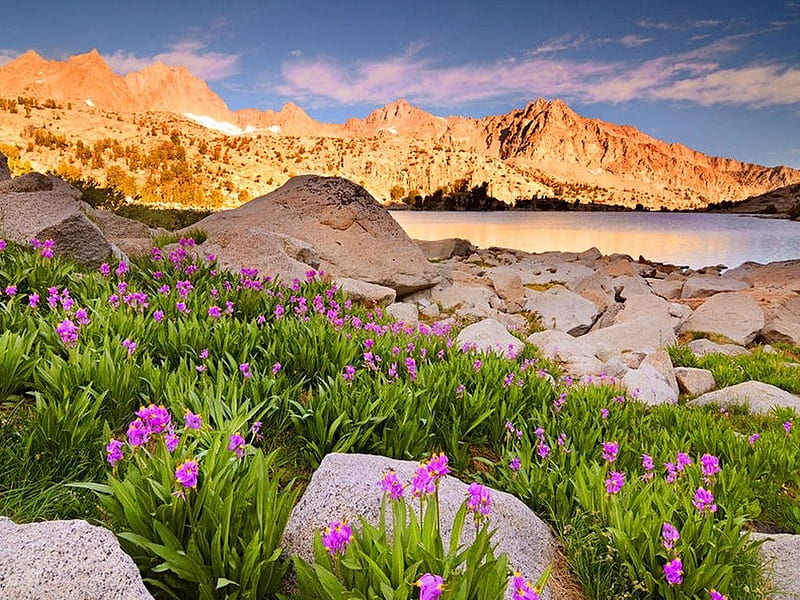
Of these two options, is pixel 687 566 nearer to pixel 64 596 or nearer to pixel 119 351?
pixel 64 596

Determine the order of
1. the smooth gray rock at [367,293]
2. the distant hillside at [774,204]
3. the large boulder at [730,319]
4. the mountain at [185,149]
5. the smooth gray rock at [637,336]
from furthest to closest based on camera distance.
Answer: the distant hillside at [774,204], the mountain at [185,149], the large boulder at [730,319], the smooth gray rock at [367,293], the smooth gray rock at [637,336]

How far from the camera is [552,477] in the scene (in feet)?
9.48

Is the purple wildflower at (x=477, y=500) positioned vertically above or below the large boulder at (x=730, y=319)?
above

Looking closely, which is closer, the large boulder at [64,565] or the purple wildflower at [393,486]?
the large boulder at [64,565]

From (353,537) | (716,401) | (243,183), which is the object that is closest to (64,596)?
(353,537)

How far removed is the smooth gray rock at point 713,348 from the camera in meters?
8.52

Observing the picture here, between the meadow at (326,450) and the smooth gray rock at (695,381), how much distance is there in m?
1.06

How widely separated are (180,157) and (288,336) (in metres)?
48.2

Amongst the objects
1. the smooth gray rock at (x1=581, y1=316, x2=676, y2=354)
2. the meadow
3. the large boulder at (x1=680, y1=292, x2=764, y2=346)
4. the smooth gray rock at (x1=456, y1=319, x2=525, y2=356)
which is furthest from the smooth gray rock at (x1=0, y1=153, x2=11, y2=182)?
the large boulder at (x1=680, y1=292, x2=764, y2=346)

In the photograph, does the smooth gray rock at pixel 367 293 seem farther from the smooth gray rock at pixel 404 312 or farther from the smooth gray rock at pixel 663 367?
the smooth gray rock at pixel 663 367

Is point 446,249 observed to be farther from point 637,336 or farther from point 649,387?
point 649,387

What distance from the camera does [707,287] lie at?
15.2 m

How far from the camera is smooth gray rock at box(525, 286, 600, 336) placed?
10.2 metres

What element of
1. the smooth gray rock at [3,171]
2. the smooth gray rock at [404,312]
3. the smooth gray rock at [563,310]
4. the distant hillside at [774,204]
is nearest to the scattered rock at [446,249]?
→ the smooth gray rock at [563,310]
